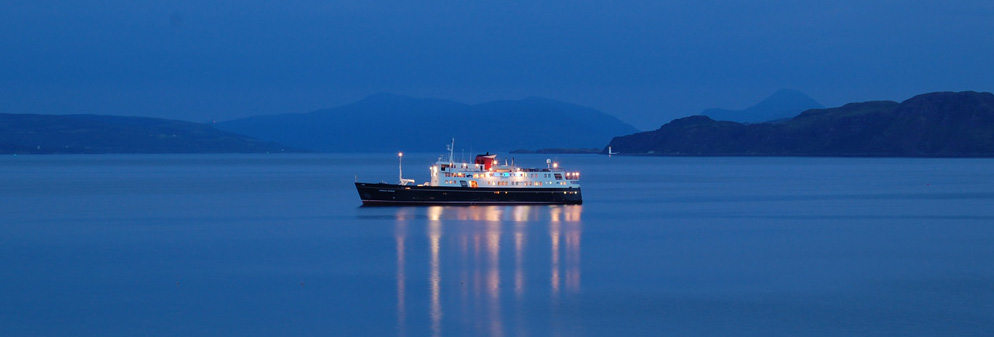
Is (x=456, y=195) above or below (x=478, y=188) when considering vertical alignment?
below

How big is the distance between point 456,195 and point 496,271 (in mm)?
32863

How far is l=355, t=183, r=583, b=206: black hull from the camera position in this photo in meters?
71.8

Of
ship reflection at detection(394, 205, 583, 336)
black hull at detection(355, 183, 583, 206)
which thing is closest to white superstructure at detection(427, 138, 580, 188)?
black hull at detection(355, 183, 583, 206)

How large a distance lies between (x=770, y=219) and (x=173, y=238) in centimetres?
3524

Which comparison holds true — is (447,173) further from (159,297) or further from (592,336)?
(592,336)

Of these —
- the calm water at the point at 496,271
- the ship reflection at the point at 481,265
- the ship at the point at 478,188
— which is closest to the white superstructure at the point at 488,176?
the ship at the point at 478,188

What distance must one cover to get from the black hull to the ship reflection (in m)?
3.90

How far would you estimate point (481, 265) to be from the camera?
41156 mm

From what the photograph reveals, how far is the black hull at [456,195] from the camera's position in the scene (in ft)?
235

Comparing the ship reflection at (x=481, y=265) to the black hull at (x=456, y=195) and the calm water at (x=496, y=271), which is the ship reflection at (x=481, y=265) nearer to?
the calm water at (x=496, y=271)

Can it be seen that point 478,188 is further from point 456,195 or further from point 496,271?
point 496,271

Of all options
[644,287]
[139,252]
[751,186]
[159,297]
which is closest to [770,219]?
[644,287]

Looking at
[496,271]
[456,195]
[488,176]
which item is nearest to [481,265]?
[496,271]

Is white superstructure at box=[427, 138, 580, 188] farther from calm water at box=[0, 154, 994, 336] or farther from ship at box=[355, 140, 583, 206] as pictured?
calm water at box=[0, 154, 994, 336]
